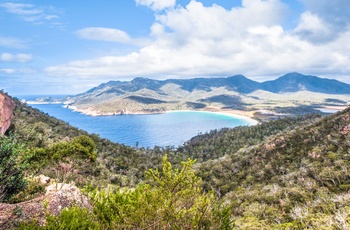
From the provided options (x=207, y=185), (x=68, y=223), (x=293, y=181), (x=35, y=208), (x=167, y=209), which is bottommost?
(x=207, y=185)

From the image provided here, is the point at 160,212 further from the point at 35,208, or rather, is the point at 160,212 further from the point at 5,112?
the point at 5,112

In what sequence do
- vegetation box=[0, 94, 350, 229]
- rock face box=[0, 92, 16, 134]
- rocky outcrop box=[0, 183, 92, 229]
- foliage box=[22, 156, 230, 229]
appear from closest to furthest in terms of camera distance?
foliage box=[22, 156, 230, 229]
vegetation box=[0, 94, 350, 229]
rocky outcrop box=[0, 183, 92, 229]
rock face box=[0, 92, 16, 134]

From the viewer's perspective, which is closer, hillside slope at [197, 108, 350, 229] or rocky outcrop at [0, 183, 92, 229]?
rocky outcrop at [0, 183, 92, 229]

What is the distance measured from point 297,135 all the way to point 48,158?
62.7 m

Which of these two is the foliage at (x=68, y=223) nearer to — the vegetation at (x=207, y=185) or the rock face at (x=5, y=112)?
the vegetation at (x=207, y=185)

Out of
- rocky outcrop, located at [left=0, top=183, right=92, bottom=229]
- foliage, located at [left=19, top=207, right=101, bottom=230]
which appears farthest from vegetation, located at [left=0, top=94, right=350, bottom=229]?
rocky outcrop, located at [left=0, top=183, right=92, bottom=229]

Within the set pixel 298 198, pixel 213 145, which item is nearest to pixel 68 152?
pixel 298 198

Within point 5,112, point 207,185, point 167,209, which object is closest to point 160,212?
point 167,209

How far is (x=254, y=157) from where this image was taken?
71688mm

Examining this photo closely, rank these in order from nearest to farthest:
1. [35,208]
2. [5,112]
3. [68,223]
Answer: [68,223] < [35,208] < [5,112]

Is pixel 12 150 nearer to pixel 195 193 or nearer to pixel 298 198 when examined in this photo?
pixel 195 193

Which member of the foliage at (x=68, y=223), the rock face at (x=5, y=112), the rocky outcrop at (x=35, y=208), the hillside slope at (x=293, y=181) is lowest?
the hillside slope at (x=293, y=181)

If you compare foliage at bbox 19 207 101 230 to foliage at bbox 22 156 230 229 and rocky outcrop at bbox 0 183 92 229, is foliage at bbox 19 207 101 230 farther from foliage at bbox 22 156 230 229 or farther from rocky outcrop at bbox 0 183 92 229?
rocky outcrop at bbox 0 183 92 229

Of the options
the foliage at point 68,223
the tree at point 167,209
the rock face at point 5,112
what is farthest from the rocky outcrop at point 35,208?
the rock face at point 5,112
